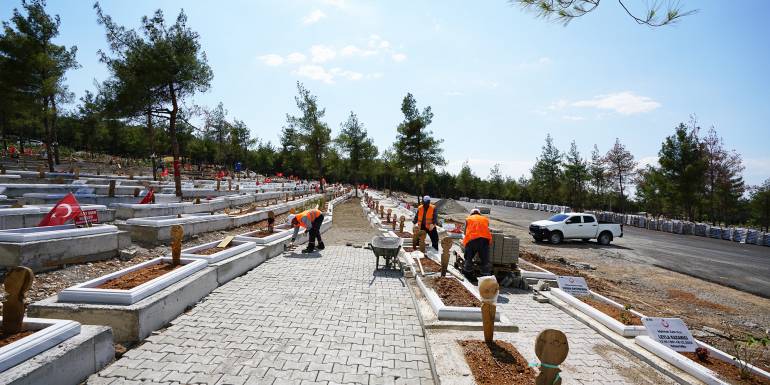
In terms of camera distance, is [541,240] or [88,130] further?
[88,130]

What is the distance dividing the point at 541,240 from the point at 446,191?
58646 millimetres

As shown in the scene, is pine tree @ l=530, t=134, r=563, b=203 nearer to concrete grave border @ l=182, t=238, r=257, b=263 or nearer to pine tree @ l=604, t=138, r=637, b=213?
pine tree @ l=604, t=138, r=637, b=213

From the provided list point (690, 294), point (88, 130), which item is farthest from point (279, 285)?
point (88, 130)

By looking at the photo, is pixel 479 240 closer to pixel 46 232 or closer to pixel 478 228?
pixel 478 228

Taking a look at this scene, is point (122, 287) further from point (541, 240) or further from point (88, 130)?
point (88, 130)

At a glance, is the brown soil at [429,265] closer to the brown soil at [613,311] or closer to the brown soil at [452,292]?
the brown soil at [452,292]

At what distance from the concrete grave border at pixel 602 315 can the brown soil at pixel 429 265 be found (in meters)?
2.54

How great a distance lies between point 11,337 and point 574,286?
8136mm

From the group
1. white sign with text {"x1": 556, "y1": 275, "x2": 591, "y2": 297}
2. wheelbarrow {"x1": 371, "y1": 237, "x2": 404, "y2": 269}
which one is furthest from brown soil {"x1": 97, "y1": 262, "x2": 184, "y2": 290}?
white sign with text {"x1": 556, "y1": 275, "x2": 591, "y2": 297}

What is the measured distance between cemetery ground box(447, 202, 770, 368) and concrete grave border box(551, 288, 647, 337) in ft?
3.25

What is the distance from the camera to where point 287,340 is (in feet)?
15.2

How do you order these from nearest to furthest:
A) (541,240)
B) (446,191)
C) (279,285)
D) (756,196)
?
1. (279,285)
2. (541,240)
3. (756,196)
4. (446,191)

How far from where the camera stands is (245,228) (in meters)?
13.0

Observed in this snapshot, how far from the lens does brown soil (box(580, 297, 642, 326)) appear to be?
551cm
